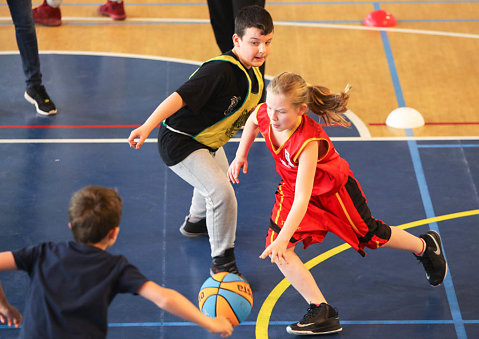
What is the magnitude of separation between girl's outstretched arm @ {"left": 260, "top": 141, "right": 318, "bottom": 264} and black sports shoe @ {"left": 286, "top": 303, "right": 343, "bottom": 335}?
1.41ft

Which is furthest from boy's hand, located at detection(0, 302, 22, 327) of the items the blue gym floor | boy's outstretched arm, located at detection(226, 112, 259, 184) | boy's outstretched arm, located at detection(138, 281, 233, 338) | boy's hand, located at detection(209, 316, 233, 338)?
boy's outstretched arm, located at detection(226, 112, 259, 184)

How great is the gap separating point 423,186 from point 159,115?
8.47 feet

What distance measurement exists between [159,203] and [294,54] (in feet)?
10.8

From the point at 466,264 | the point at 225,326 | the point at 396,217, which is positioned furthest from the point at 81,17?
the point at 225,326

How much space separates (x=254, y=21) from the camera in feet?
15.6

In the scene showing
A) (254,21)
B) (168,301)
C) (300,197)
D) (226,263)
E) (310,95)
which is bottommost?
(168,301)

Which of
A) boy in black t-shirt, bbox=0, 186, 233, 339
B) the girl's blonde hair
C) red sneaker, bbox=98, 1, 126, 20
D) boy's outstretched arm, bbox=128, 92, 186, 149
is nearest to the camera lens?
boy in black t-shirt, bbox=0, 186, 233, 339

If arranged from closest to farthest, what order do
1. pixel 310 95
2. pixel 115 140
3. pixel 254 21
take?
pixel 310 95 < pixel 254 21 < pixel 115 140

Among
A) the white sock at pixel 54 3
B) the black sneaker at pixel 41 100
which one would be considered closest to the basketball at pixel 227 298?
the black sneaker at pixel 41 100

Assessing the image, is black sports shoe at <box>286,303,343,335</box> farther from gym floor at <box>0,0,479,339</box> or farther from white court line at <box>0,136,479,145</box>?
white court line at <box>0,136,479,145</box>

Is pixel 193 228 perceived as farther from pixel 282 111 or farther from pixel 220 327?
pixel 220 327

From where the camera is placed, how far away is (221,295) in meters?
4.06

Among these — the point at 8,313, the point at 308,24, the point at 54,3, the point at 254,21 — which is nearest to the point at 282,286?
the point at 254,21

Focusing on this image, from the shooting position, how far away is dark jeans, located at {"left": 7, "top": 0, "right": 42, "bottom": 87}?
21.9 ft
